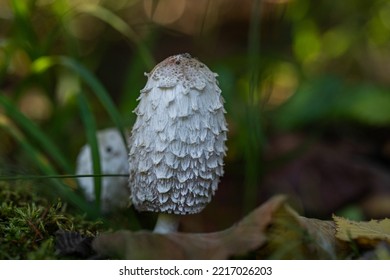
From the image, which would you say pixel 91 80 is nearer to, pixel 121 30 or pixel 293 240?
pixel 121 30

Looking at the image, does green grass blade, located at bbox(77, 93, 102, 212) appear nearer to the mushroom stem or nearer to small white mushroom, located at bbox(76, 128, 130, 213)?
small white mushroom, located at bbox(76, 128, 130, 213)

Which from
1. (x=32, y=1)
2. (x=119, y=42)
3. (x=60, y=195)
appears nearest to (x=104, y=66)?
(x=119, y=42)

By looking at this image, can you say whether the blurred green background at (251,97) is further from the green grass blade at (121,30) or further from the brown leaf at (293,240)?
the brown leaf at (293,240)

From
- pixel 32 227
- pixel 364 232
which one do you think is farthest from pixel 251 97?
pixel 32 227

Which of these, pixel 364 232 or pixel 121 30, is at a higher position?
pixel 121 30

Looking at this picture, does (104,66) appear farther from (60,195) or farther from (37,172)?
(60,195)

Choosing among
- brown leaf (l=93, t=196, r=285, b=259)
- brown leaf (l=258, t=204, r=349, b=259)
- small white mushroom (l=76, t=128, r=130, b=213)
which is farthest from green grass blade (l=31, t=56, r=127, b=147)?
brown leaf (l=258, t=204, r=349, b=259)

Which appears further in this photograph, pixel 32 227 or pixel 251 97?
pixel 251 97
